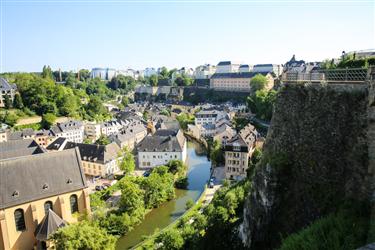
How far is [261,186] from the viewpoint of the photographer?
44.9ft

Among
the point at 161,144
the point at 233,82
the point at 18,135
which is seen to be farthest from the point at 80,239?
the point at 233,82

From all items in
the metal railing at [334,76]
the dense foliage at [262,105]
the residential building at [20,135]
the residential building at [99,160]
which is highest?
the metal railing at [334,76]

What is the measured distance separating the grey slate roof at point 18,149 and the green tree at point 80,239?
19794 mm

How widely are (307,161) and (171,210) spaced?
2161cm

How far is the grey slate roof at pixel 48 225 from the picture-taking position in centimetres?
2144

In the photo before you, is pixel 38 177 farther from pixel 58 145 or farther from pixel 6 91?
pixel 6 91

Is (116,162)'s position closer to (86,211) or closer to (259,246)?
(86,211)

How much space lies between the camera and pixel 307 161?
12039 mm

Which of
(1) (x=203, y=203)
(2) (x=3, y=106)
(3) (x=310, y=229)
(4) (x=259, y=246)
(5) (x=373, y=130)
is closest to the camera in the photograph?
(3) (x=310, y=229)

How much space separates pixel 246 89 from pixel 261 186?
87.0 m

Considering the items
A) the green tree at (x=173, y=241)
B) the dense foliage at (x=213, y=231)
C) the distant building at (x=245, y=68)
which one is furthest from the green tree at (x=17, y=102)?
the distant building at (x=245, y=68)

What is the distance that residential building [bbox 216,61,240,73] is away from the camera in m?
137

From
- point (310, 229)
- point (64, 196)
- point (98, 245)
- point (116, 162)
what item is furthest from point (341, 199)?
point (116, 162)

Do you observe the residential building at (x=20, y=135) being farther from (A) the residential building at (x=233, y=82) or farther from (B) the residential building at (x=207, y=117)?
(A) the residential building at (x=233, y=82)
